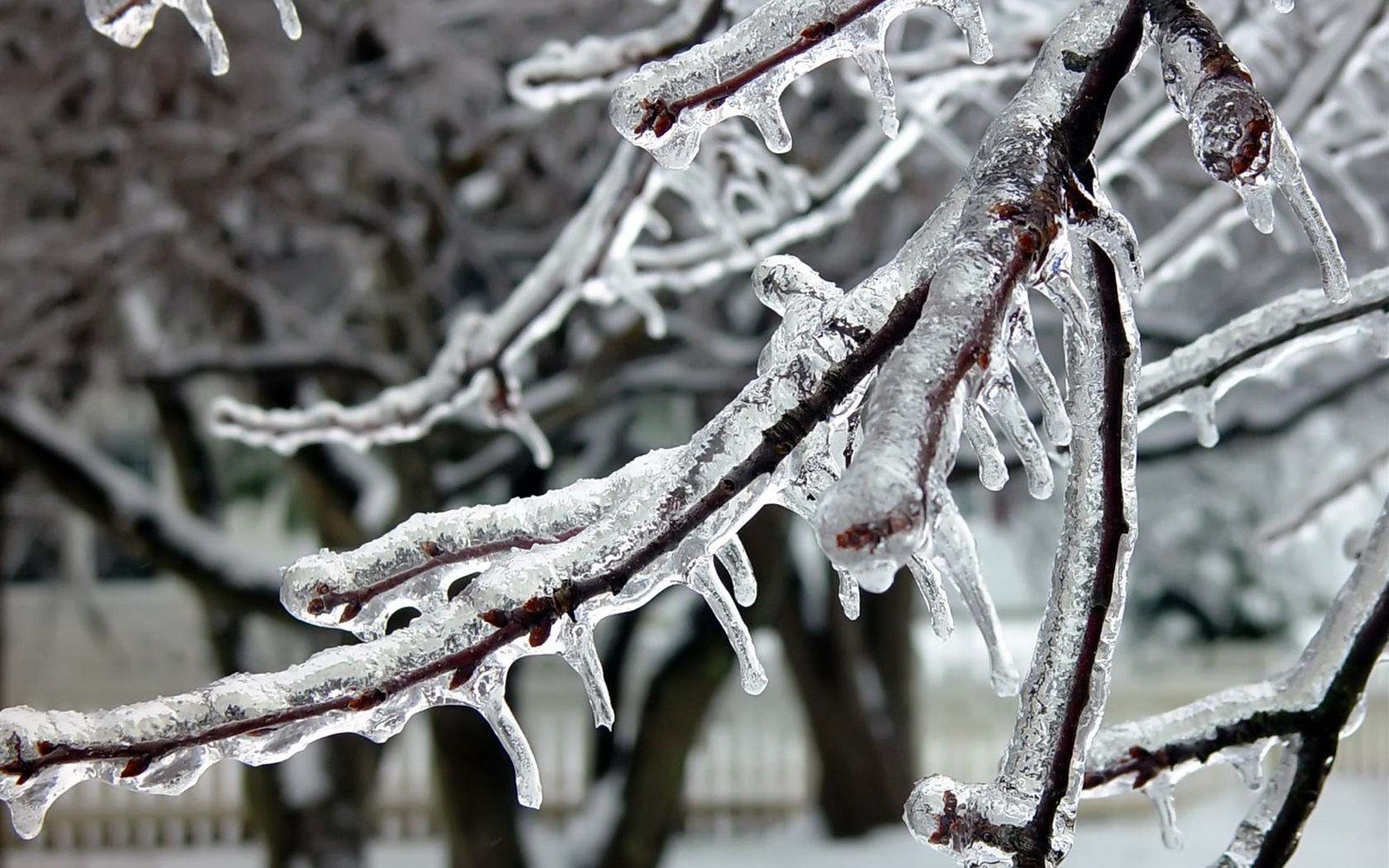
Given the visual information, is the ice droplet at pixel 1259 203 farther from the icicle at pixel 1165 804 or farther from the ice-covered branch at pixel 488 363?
the ice-covered branch at pixel 488 363

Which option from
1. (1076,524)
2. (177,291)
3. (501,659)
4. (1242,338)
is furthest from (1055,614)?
(177,291)

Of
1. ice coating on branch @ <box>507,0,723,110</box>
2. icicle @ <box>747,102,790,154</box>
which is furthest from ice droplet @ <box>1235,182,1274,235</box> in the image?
ice coating on branch @ <box>507,0,723,110</box>

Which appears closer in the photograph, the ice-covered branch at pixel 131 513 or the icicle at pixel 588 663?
the icicle at pixel 588 663

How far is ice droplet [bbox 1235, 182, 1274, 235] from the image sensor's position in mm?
911

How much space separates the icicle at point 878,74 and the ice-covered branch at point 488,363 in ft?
3.57

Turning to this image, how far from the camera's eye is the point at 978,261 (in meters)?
0.79

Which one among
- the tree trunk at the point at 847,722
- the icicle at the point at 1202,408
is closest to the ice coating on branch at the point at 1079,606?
the icicle at the point at 1202,408

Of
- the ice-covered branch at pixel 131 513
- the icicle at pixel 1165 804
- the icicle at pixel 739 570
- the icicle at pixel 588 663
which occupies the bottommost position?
the icicle at pixel 1165 804

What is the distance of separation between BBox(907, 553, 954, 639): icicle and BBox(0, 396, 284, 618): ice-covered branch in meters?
4.67

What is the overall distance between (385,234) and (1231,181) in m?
4.84

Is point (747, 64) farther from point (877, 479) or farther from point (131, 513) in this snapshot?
point (131, 513)

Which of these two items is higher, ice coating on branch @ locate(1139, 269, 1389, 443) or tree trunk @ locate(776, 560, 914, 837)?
tree trunk @ locate(776, 560, 914, 837)

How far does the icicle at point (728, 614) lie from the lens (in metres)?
0.95

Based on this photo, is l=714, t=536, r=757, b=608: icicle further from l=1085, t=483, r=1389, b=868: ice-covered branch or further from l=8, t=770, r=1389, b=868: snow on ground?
l=8, t=770, r=1389, b=868: snow on ground
